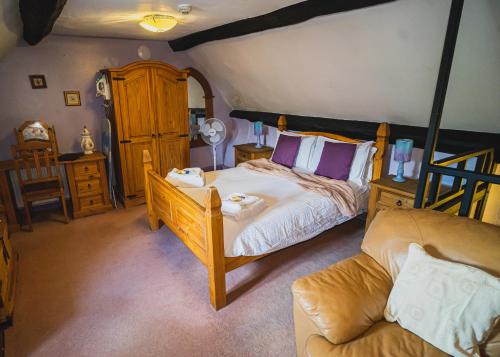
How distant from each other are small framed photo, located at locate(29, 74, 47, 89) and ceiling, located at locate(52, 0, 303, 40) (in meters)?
0.60

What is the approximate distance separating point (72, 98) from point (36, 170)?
1.24 meters

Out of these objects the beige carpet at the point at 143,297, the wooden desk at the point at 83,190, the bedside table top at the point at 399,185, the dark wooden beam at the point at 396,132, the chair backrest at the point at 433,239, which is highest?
the dark wooden beam at the point at 396,132

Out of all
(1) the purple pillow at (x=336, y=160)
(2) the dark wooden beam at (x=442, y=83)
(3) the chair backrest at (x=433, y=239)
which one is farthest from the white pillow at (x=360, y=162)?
(3) the chair backrest at (x=433, y=239)

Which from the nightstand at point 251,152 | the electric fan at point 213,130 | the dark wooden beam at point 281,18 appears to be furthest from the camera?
the nightstand at point 251,152

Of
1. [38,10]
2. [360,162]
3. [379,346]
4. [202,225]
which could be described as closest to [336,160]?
[360,162]

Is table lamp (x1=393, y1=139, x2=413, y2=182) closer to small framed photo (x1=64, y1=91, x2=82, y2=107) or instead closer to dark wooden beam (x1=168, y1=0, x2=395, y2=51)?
dark wooden beam (x1=168, y1=0, x2=395, y2=51)

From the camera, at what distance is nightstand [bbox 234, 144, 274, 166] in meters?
4.54

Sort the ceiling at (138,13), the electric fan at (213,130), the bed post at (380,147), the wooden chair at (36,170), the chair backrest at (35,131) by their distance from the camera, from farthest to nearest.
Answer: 1. the electric fan at (213,130)
2. the chair backrest at (35,131)
3. the wooden chair at (36,170)
4. the bed post at (380,147)
5. the ceiling at (138,13)

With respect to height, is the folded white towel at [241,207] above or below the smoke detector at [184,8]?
below

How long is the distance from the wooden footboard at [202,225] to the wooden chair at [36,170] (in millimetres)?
1284

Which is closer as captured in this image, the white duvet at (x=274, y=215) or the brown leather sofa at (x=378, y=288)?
the brown leather sofa at (x=378, y=288)

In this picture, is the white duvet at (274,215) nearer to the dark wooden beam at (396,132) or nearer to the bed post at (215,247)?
the bed post at (215,247)

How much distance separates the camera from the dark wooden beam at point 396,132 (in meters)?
2.60

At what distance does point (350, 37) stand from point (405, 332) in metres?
2.28
